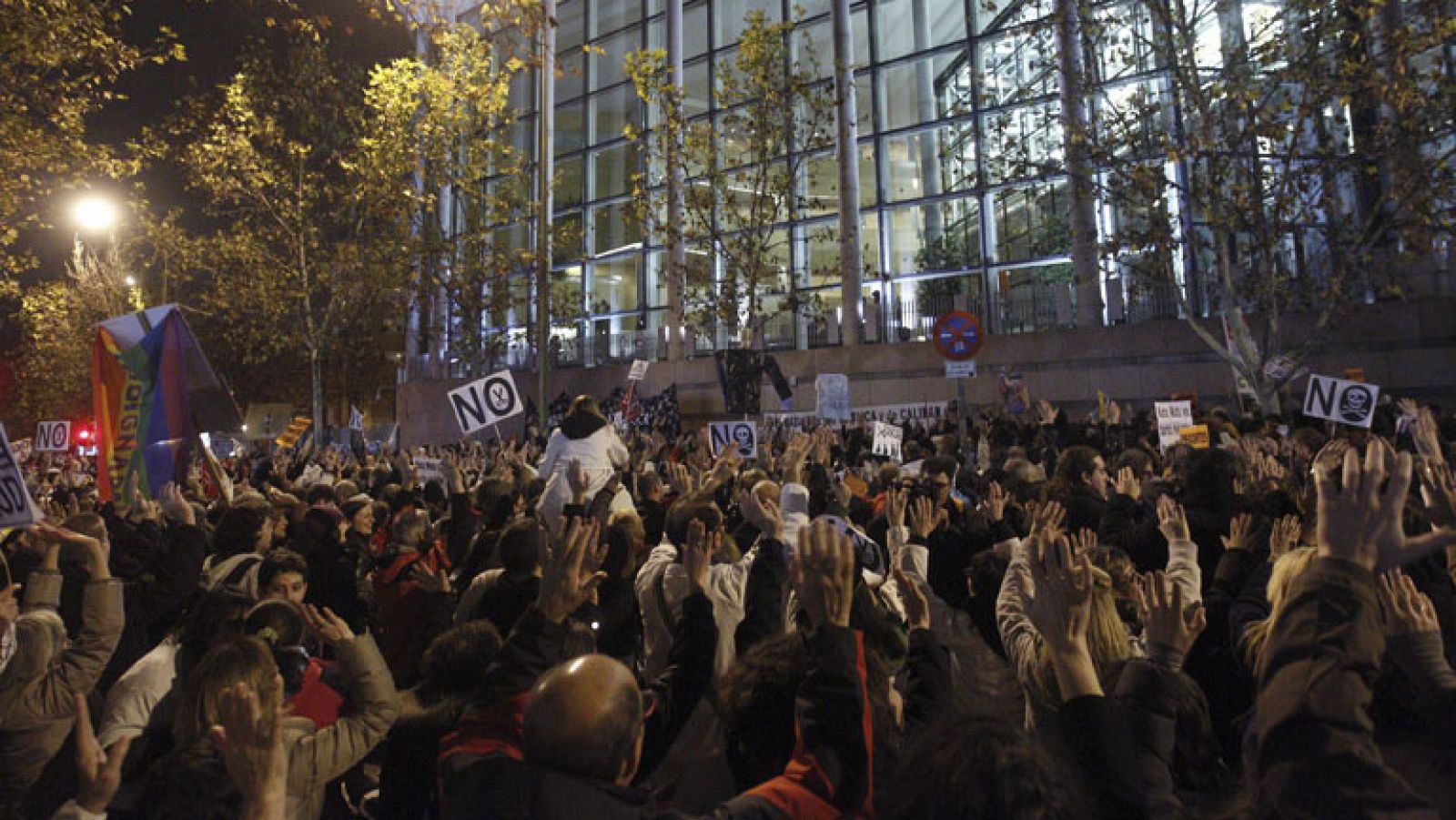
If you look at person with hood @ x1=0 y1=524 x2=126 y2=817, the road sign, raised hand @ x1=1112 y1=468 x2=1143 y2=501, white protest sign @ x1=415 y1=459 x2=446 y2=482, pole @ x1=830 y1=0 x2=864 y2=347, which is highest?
pole @ x1=830 y1=0 x2=864 y2=347

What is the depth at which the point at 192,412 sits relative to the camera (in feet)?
30.3

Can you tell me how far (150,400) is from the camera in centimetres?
893

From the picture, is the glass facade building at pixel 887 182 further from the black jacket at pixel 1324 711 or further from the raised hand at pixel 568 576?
the black jacket at pixel 1324 711

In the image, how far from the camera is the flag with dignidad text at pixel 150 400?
28.6 feet

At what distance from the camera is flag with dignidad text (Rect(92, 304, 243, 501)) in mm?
8711

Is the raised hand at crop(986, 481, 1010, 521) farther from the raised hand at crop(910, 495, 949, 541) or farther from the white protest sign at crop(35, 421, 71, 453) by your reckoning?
the white protest sign at crop(35, 421, 71, 453)

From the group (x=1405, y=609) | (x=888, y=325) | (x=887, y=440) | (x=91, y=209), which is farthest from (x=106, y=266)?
(x=1405, y=609)

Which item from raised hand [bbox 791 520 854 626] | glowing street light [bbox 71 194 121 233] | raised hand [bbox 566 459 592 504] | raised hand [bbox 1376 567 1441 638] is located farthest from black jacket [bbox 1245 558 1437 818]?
glowing street light [bbox 71 194 121 233]

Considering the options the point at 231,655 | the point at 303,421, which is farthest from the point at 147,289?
the point at 231,655

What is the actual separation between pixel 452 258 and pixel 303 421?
11700 millimetres

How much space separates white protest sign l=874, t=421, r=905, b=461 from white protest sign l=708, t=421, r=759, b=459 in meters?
1.41

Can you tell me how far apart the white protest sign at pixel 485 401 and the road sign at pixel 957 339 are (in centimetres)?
507

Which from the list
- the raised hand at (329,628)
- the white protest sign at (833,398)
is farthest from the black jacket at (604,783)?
the white protest sign at (833,398)

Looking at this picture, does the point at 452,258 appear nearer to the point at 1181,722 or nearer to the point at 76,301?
the point at 76,301
